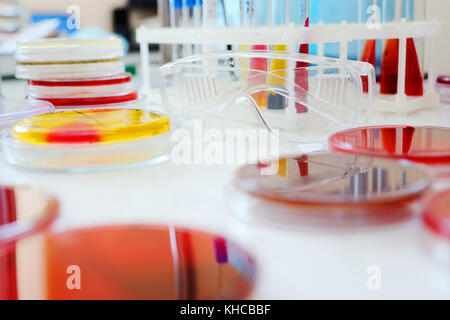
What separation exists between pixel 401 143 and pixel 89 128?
422 millimetres

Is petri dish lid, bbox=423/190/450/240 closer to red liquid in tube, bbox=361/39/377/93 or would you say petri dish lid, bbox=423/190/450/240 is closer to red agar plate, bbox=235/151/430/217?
red agar plate, bbox=235/151/430/217

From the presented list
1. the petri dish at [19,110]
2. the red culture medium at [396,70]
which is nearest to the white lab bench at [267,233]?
the petri dish at [19,110]

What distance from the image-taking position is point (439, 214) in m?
0.41

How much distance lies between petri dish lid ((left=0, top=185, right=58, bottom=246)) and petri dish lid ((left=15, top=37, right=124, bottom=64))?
55cm

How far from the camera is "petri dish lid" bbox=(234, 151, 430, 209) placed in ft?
1.52

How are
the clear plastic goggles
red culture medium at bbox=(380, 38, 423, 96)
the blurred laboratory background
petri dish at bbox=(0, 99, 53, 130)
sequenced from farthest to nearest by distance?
1. the blurred laboratory background
2. red culture medium at bbox=(380, 38, 423, 96)
3. petri dish at bbox=(0, 99, 53, 130)
4. the clear plastic goggles

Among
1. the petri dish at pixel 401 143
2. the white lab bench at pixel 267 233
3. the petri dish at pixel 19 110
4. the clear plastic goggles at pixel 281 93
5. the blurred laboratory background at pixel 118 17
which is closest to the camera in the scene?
the white lab bench at pixel 267 233

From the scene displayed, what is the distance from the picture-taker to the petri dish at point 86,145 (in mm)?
671

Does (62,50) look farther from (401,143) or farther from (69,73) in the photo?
(401,143)

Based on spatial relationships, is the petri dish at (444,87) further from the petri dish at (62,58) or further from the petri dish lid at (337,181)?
the petri dish at (62,58)

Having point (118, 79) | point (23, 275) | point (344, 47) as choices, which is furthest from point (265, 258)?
point (118, 79)

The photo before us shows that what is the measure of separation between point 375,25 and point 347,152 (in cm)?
41

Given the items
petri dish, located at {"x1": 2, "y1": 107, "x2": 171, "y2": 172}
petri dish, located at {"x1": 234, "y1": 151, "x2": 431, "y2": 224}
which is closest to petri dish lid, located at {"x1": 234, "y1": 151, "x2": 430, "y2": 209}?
petri dish, located at {"x1": 234, "y1": 151, "x2": 431, "y2": 224}

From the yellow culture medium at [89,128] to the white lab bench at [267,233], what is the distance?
0.06m
